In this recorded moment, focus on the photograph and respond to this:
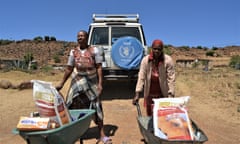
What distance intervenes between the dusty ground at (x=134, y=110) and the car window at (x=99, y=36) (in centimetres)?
169

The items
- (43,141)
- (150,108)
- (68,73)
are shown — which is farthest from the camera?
(68,73)

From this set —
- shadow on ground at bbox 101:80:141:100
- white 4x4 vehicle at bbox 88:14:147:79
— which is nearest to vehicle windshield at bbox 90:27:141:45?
white 4x4 vehicle at bbox 88:14:147:79

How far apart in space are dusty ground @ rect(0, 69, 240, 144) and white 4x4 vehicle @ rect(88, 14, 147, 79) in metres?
1.01

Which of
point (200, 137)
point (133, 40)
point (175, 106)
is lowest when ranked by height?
point (200, 137)

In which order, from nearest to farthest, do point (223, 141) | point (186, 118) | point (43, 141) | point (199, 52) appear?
point (43, 141)
point (186, 118)
point (223, 141)
point (199, 52)

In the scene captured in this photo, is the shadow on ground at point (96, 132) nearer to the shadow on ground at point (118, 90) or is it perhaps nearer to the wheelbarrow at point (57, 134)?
the wheelbarrow at point (57, 134)

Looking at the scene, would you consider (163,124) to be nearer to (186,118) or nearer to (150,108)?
(186,118)

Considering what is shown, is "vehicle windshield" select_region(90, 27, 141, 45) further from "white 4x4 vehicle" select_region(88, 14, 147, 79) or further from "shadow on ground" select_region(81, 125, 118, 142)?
"shadow on ground" select_region(81, 125, 118, 142)

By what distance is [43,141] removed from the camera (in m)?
3.37

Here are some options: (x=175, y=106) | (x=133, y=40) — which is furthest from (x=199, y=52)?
(x=175, y=106)

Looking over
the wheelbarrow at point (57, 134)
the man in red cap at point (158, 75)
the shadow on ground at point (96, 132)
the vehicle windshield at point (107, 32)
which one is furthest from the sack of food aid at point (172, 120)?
the vehicle windshield at point (107, 32)

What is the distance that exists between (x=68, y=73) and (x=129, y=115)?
9.30ft

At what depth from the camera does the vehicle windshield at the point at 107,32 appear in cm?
905

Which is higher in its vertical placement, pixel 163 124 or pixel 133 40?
pixel 133 40
